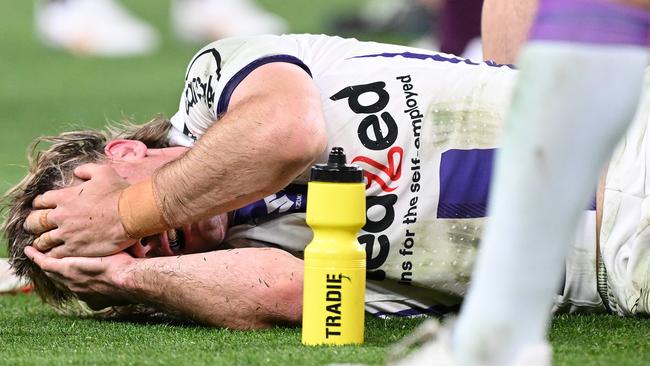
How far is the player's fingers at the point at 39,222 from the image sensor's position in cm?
252

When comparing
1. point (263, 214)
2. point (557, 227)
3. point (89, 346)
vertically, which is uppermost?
point (557, 227)

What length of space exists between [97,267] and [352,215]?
0.62 meters

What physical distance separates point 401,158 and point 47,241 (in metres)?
0.71

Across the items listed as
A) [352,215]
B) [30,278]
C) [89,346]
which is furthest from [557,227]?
[30,278]

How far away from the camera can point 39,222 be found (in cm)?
253

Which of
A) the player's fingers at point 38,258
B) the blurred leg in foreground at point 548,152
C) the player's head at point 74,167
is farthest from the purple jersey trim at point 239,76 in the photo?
the blurred leg in foreground at point 548,152

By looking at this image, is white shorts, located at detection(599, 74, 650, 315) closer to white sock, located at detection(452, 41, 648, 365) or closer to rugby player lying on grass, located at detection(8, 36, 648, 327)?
rugby player lying on grass, located at detection(8, 36, 648, 327)

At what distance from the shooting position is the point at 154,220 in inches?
93.7

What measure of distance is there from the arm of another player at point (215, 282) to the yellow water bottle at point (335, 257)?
0.25 m

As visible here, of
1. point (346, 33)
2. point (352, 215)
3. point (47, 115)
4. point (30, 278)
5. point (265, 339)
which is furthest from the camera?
point (346, 33)

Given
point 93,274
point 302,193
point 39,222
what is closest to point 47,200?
point 39,222

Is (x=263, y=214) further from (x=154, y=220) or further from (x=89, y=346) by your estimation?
(x=89, y=346)

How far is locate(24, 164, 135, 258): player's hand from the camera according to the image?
2.44m

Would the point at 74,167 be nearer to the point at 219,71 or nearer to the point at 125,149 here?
the point at 125,149
